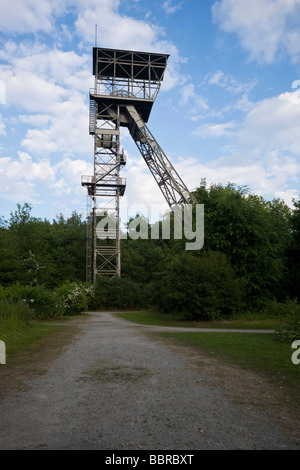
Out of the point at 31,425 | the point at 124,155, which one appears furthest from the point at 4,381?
the point at 124,155

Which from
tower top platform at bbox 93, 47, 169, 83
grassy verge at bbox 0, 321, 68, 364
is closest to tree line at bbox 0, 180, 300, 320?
grassy verge at bbox 0, 321, 68, 364

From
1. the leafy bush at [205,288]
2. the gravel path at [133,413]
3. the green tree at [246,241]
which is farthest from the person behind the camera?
the green tree at [246,241]

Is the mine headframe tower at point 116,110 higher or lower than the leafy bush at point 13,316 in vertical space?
higher

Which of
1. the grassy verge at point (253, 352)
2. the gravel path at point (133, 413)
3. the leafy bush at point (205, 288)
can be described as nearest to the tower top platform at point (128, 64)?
the leafy bush at point (205, 288)

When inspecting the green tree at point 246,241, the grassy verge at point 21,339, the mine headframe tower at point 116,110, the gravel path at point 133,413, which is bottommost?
the grassy verge at point 21,339

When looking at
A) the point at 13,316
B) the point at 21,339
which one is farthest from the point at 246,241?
the point at 21,339

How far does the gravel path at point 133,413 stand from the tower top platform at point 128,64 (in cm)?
4010

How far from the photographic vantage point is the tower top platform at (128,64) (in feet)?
133

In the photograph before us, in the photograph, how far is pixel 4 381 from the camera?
21.9 ft

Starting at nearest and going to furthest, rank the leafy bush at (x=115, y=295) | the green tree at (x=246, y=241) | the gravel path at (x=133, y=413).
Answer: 1. the gravel path at (x=133, y=413)
2. the green tree at (x=246, y=241)
3. the leafy bush at (x=115, y=295)

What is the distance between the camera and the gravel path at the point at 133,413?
395cm

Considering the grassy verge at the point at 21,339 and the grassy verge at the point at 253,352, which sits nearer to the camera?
the grassy verge at the point at 253,352

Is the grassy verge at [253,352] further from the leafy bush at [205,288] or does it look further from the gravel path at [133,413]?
the leafy bush at [205,288]
